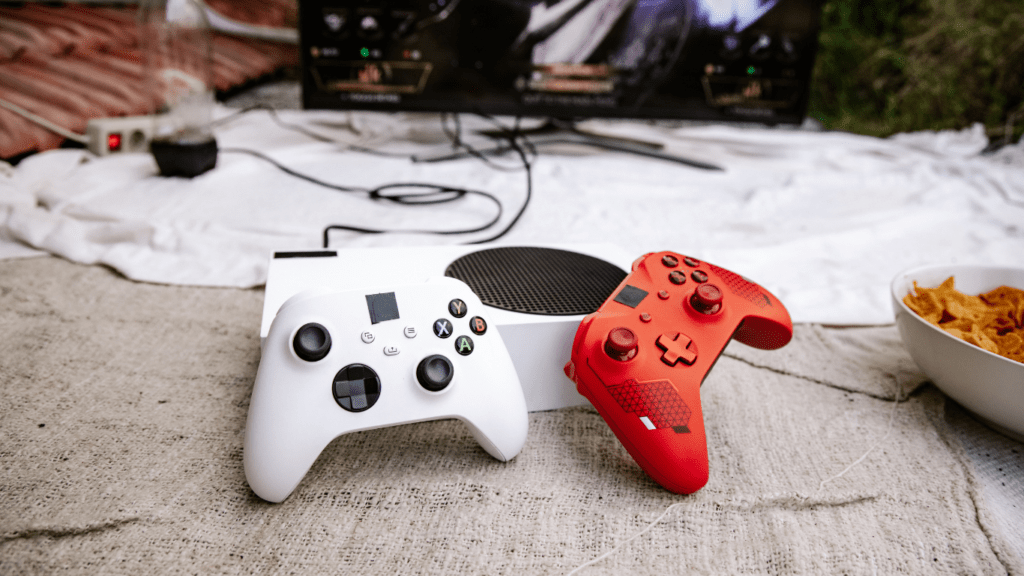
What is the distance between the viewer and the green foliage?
137 centimetres

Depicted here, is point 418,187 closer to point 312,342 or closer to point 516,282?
point 516,282

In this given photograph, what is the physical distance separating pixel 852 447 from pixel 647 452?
199 mm

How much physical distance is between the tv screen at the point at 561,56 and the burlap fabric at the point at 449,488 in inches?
30.3

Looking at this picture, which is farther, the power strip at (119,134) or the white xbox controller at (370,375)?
the power strip at (119,134)

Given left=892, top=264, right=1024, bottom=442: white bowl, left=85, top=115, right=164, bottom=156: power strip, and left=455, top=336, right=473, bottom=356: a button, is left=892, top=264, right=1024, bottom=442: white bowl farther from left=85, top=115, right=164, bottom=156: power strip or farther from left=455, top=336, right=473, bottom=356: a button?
left=85, top=115, right=164, bottom=156: power strip

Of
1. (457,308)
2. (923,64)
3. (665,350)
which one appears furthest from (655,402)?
(923,64)

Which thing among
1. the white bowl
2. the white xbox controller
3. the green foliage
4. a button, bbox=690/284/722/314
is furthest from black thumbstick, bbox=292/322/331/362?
the green foliage

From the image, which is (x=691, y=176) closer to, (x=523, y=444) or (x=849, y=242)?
(x=849, y=242)

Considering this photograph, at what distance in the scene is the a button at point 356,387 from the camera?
361 millimetres

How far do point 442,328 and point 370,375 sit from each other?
6cm

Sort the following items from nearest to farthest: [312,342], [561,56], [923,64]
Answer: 1. [312,342]
2. [561,56]
3. [923,64]

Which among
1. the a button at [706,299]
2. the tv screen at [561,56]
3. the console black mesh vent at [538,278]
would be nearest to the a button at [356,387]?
the console black mesh vent at [538,278]

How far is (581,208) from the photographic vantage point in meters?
0.98

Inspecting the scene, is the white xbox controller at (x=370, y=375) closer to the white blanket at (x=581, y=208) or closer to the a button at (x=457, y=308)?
the a button at (x=457, y=308)
